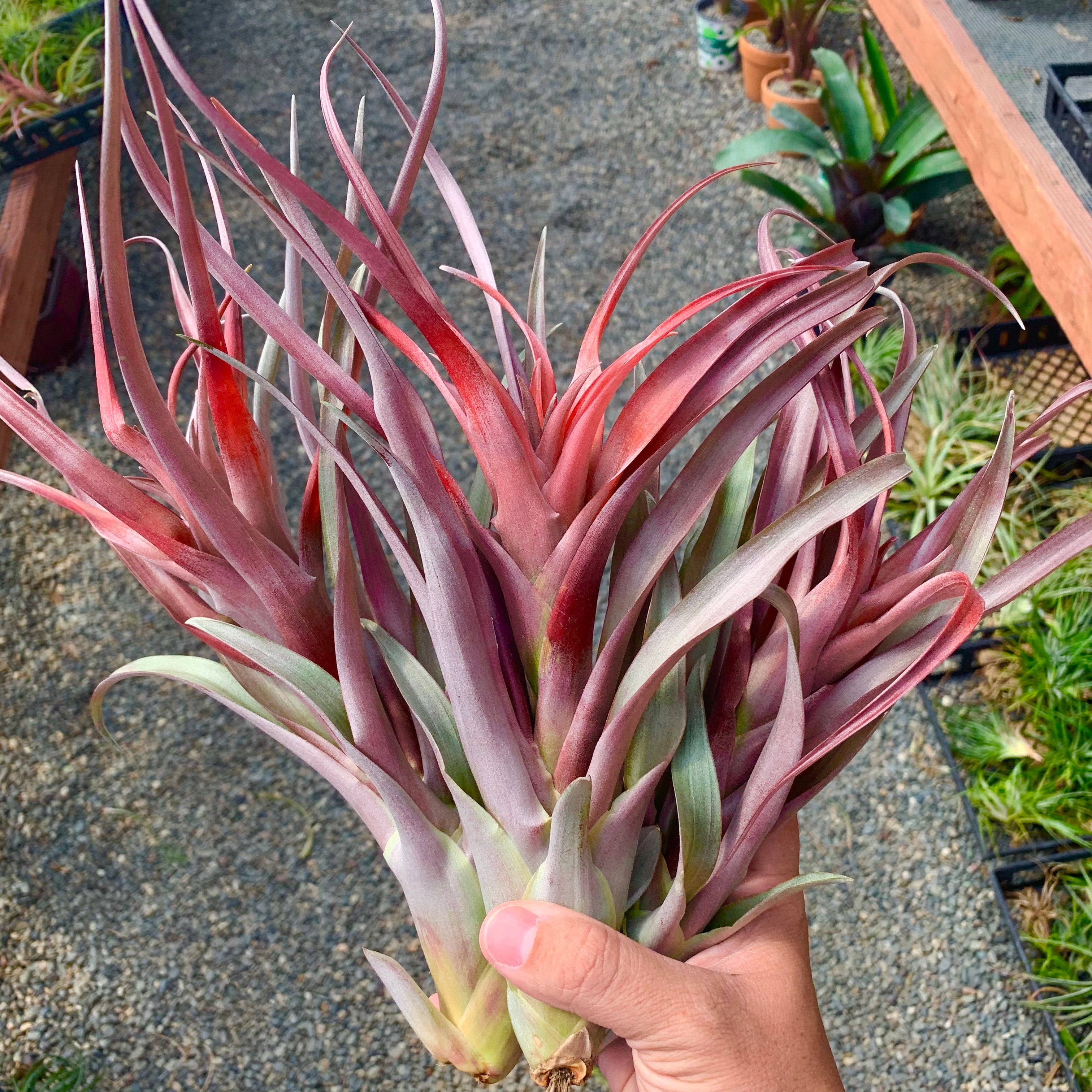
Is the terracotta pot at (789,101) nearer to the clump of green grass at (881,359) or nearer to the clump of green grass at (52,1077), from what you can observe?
the clump of green grass at (881,359)

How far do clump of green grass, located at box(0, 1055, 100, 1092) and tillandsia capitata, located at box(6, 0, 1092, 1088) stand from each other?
96 centimetres

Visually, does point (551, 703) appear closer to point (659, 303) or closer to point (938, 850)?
point (938, 850)

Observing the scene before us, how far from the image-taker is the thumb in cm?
61

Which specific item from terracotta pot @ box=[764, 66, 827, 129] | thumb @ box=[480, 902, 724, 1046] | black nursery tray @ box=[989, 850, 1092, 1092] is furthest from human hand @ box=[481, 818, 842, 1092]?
terracotta pot @ box=[764, 66, 827, 129]

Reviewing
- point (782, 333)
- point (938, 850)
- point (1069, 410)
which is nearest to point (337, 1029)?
point (938, 850)

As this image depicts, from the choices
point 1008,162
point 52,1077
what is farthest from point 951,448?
point 52,1077

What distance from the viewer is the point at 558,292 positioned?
2.34m

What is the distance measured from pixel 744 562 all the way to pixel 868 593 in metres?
0.15

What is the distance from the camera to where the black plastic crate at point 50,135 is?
2055mm

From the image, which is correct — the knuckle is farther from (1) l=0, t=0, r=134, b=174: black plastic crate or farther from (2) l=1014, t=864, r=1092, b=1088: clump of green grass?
(1) l=0, t=0, r=134, b=174: black plastic crate

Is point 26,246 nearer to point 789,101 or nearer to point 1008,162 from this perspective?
point 1008,162

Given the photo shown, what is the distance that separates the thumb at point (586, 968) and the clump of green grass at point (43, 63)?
6.73ft

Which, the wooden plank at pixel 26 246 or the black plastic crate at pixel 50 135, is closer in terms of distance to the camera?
the wooden plank at pixel 26 246

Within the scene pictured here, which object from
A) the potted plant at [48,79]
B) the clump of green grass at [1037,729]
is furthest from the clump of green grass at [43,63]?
the clump of green grass at [1037,729]
